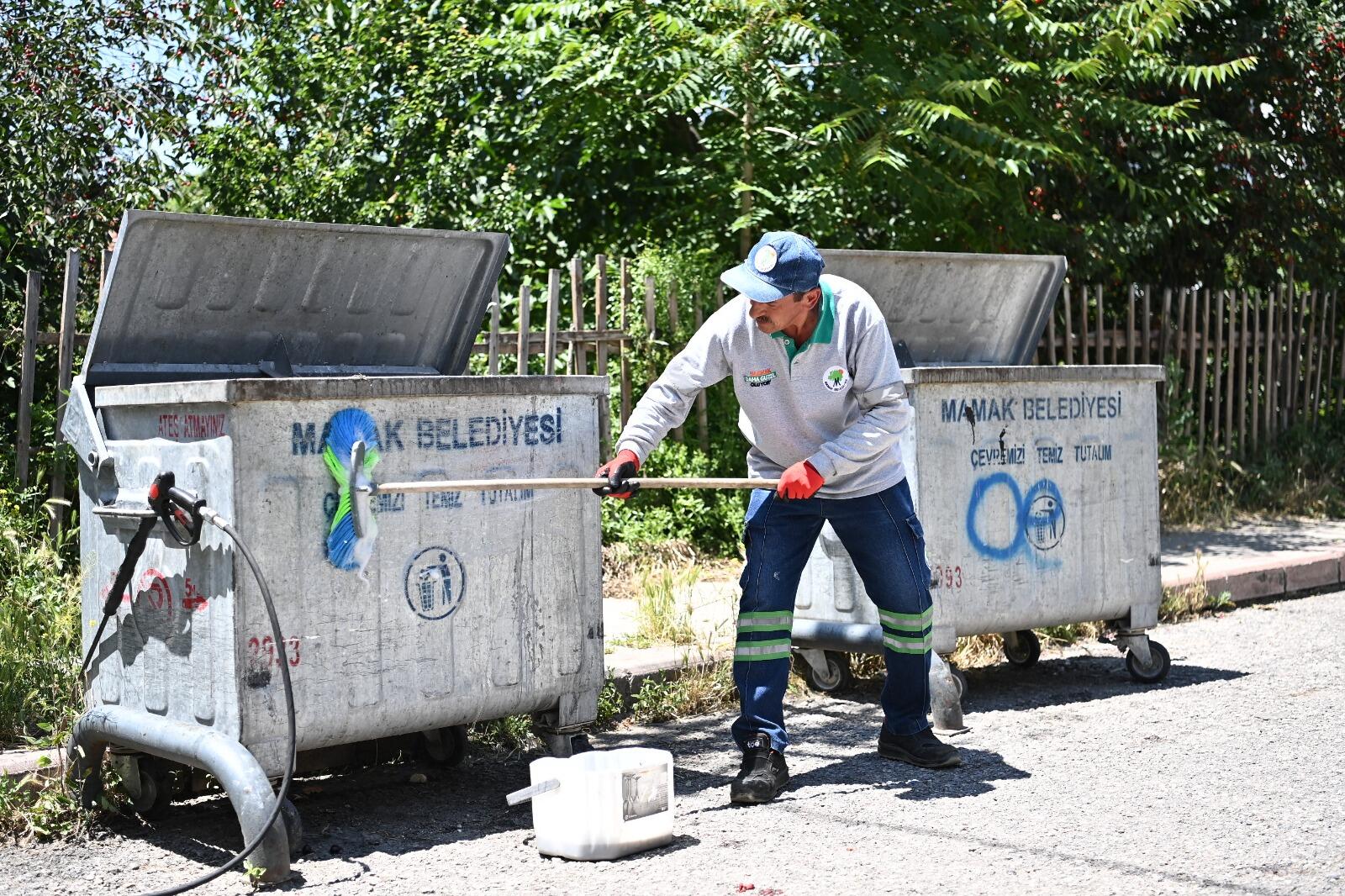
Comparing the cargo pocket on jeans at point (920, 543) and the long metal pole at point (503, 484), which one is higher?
the long metal pole at point (503, 484)

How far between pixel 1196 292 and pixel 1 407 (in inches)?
321

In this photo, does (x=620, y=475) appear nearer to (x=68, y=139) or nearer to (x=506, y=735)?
(x=506, y=735)

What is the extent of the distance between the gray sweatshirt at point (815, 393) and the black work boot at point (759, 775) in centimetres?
81

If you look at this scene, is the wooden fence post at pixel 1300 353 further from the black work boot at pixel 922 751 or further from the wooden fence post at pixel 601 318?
the black work boot at pixel 922 751

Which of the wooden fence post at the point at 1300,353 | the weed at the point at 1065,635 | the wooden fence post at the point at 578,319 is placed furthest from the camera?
the wooden fence post at the point at 1300,353

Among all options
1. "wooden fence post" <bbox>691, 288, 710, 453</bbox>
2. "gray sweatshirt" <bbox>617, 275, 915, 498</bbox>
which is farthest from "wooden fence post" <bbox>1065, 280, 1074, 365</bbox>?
"gray sweatshirt" <bbox>617, 275, 915, 498</bbox>

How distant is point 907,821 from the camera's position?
13.9 ft

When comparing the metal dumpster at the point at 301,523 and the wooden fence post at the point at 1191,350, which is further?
the wooden fence post at the point at 1191,350

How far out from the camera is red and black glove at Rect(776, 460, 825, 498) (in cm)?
446

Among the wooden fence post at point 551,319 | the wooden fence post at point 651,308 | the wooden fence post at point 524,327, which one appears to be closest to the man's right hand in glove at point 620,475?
the wooden fence post at point 524,327

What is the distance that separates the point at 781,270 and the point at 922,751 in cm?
159

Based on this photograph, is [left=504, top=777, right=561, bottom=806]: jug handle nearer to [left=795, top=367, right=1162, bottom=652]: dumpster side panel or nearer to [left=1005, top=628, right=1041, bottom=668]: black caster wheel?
[left=795, top=367, right=1162, bottom=652]: dumpster side panel

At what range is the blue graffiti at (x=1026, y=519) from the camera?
5.70 metres

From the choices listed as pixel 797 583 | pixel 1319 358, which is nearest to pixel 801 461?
pixel 797 583
